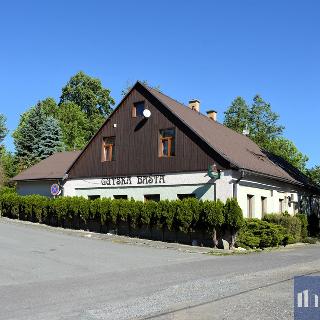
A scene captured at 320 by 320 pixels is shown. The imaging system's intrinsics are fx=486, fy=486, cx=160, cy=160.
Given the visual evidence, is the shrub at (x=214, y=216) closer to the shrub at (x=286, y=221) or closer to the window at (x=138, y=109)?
the shrub at (x=286, y=221)

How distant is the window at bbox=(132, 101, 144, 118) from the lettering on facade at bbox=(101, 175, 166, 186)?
11.5ft

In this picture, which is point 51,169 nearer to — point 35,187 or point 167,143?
point 35,187

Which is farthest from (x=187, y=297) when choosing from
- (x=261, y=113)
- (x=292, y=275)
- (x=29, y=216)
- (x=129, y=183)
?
(x=261, y=113)

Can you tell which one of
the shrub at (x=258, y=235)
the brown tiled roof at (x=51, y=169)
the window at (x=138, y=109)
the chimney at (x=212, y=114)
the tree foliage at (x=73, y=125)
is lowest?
the shrub at (x=258, y=235)

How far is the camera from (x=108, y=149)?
2816 cm

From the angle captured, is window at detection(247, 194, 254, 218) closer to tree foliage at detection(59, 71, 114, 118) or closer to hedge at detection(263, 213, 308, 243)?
hedge at detection(263, 213, 308, 243)

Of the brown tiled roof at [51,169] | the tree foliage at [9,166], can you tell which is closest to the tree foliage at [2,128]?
the tree foliage at [9,166]

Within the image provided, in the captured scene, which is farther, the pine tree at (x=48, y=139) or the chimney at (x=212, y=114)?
the pine tree at (x=48, y=139)

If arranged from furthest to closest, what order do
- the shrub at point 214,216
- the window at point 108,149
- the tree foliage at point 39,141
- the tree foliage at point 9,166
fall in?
the tree foliage at point 39,141, the tree foliage at point 9,166, the window at point 108,149, the shrub at point 214,216

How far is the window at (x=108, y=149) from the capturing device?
1094 inches

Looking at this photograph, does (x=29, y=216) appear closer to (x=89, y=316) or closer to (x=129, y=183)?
(x=129, y=183)

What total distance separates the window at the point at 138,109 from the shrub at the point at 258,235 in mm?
8733

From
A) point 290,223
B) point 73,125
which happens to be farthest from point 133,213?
point 73,125

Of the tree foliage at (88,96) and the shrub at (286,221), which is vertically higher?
the tree foliage at (88,96)
